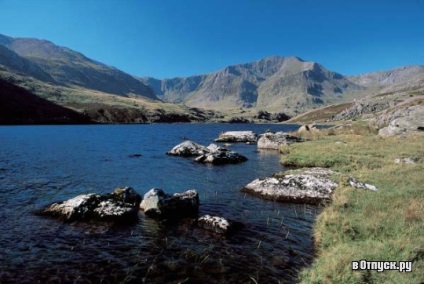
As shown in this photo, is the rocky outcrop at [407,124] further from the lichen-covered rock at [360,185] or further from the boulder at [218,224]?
the boulder at [218,224]

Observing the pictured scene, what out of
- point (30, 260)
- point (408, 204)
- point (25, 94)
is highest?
point (25, 94)

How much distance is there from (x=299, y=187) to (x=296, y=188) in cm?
31

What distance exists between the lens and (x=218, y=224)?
17.8 m

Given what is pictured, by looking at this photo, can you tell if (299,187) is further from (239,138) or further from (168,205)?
(239,138)

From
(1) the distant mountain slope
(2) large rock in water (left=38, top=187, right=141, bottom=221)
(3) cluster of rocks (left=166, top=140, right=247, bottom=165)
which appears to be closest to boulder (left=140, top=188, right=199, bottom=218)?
(2) large rock in water (left=38, top=187, right=141, bottom=221)

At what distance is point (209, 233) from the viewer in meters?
17.3

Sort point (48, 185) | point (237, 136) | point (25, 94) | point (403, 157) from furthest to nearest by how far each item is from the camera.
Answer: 1. point (25, 94)
2. point (237, 136)
3. point (403, 157)
4. point (48, 185)

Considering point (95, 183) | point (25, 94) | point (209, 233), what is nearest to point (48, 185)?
point (95, 183)

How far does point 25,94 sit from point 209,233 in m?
206

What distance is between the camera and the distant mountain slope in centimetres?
15838

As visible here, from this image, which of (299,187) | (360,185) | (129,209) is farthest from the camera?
(299,187)

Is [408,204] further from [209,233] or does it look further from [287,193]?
[209,233]

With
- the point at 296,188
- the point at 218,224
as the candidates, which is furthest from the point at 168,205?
the point at 296,188

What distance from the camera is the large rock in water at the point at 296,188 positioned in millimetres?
24234
